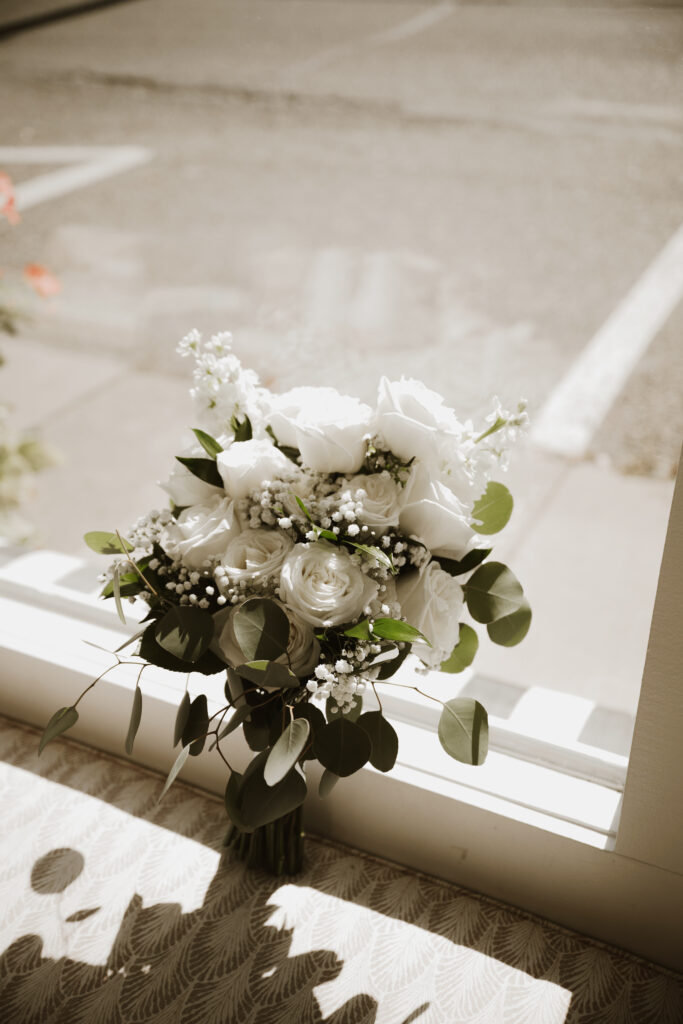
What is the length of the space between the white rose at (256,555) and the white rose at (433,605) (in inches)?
3.5

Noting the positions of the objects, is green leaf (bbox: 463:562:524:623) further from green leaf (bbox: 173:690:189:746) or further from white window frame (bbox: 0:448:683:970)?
green leaf (bbox: 173:690:189:746)

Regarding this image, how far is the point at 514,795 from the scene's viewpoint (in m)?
0.74

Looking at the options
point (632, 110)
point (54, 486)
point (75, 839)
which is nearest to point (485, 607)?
point (75, 839)

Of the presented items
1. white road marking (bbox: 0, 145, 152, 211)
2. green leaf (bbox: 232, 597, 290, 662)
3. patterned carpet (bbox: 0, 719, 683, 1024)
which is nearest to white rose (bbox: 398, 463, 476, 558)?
green leaf (bbox: 232, 597, 290, 662)

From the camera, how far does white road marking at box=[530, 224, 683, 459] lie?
250cm

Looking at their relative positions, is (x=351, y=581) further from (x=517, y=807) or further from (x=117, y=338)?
(x=117, y=338)

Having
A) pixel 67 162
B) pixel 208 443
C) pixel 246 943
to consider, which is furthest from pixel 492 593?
pixel 67 162

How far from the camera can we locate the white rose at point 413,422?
0.57 m

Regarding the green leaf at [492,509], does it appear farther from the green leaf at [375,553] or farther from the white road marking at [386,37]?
the white road marking at [386,37]

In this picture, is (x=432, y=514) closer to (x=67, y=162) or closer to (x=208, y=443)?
(x=208, y=443)

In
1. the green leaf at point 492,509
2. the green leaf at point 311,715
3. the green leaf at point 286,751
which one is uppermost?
the green leaf at point 492,509

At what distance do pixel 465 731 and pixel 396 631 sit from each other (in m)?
0.12

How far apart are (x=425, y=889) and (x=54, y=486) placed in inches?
71.3

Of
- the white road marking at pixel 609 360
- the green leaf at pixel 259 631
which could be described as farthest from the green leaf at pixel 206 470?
the white road marking at pixel 609 360
